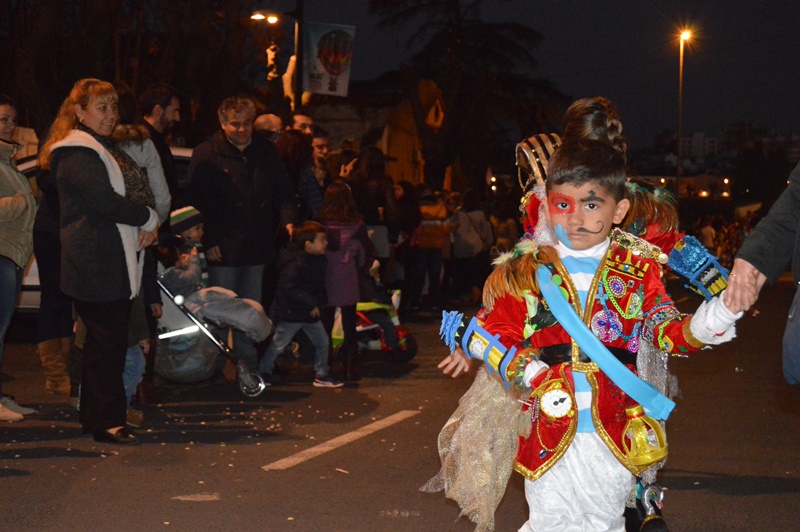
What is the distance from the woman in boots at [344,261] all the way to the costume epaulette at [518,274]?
5.57 meters

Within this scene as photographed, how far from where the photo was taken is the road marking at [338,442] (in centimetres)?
662

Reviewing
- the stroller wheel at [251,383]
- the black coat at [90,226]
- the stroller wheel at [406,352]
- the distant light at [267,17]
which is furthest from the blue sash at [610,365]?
the distant light at [267,17]

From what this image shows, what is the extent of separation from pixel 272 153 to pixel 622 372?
19.2ft

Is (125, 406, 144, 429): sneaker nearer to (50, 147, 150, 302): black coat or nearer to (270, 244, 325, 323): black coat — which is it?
(50, 147, 150, 302): black coat

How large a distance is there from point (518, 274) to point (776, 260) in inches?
35.4

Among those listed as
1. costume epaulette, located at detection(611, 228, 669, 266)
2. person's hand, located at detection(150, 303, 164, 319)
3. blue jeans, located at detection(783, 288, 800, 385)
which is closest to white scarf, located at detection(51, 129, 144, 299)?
person's hand, located at detection(150, 303, 164, 319)

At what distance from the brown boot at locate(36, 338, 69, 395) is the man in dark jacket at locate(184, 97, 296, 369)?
135 cm

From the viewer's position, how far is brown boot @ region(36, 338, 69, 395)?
8.29 metres

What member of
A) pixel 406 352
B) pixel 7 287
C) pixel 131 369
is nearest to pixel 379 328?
pixel 406 352

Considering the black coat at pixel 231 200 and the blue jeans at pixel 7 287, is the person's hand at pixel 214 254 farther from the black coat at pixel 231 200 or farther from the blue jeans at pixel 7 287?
the blue jeans at pixel 7 287

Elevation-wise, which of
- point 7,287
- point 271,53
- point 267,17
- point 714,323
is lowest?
point 7,287

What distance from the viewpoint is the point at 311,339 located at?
9453mm

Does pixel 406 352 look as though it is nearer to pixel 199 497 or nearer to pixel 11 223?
pixel 11 223

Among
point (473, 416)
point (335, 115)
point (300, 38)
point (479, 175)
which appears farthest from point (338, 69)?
point (479, 175)
